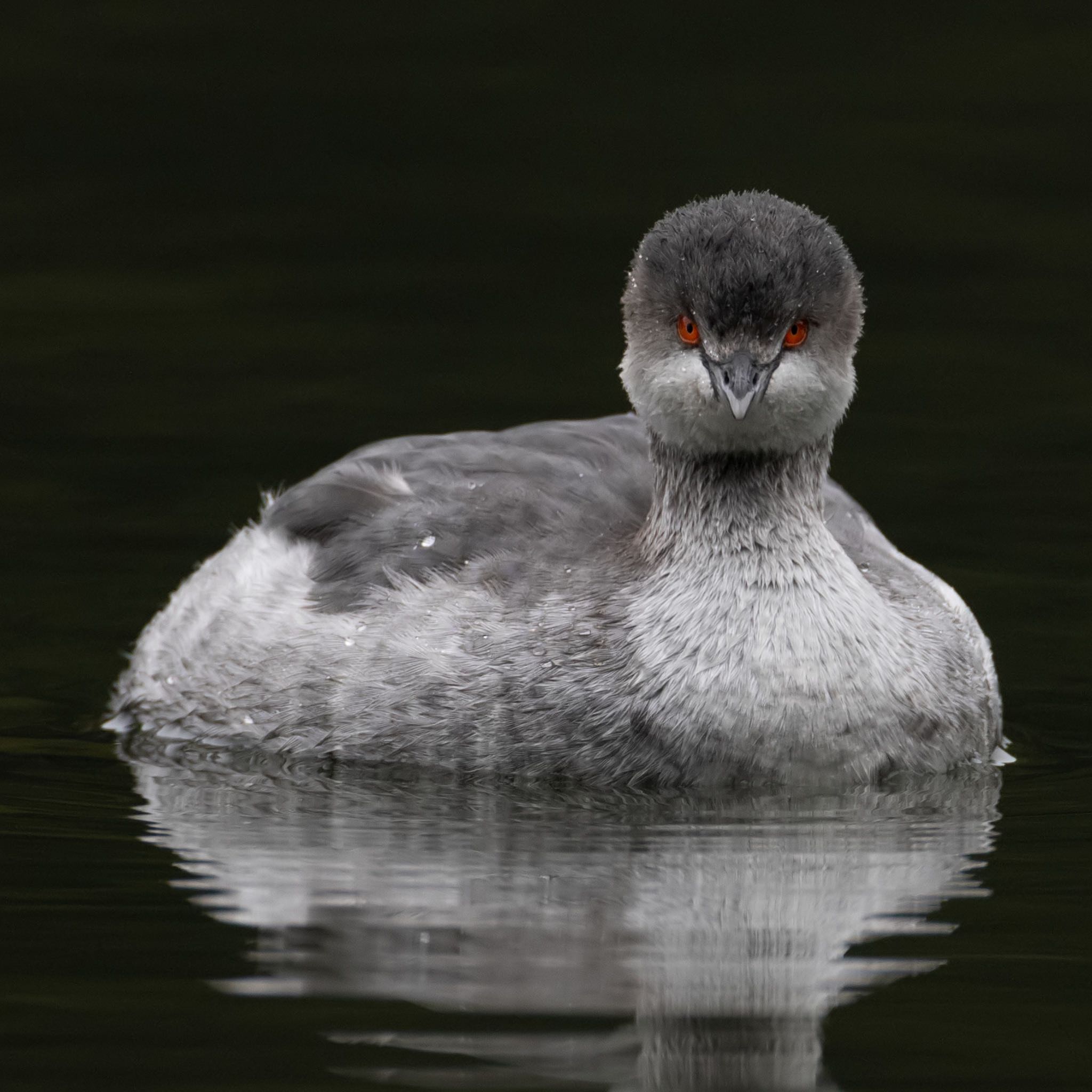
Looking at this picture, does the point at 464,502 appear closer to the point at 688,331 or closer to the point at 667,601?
the point at 667,601

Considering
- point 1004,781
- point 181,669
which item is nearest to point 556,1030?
point 1004,781

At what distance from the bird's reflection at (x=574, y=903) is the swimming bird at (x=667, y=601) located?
21 cm

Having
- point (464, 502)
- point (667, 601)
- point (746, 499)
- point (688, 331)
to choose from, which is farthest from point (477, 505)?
point (688, 331)

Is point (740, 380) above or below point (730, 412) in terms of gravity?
above

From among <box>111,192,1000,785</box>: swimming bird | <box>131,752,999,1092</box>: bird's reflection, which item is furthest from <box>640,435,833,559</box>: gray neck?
<box>131,752,999,1092</box>: bird's reflection

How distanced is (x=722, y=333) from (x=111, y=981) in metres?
3.58

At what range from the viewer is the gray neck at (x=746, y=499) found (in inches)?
400

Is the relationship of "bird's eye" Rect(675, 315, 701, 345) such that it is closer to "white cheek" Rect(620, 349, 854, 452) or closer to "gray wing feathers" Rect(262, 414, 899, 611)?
"white cheek" Rect(620, 349, 854, 452)

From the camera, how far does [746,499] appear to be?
1020 cm

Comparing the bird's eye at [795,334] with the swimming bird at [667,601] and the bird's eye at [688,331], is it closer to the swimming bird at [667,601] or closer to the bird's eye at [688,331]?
the swimming bird at [667,601]

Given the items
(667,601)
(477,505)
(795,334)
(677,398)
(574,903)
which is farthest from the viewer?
(477,505)

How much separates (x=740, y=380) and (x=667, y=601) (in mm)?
1061

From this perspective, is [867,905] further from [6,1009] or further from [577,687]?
[6,1009]

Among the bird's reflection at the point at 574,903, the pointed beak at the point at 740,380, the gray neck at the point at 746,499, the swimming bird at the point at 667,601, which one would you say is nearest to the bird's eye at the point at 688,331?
the swimming bird at the point at 667,601
